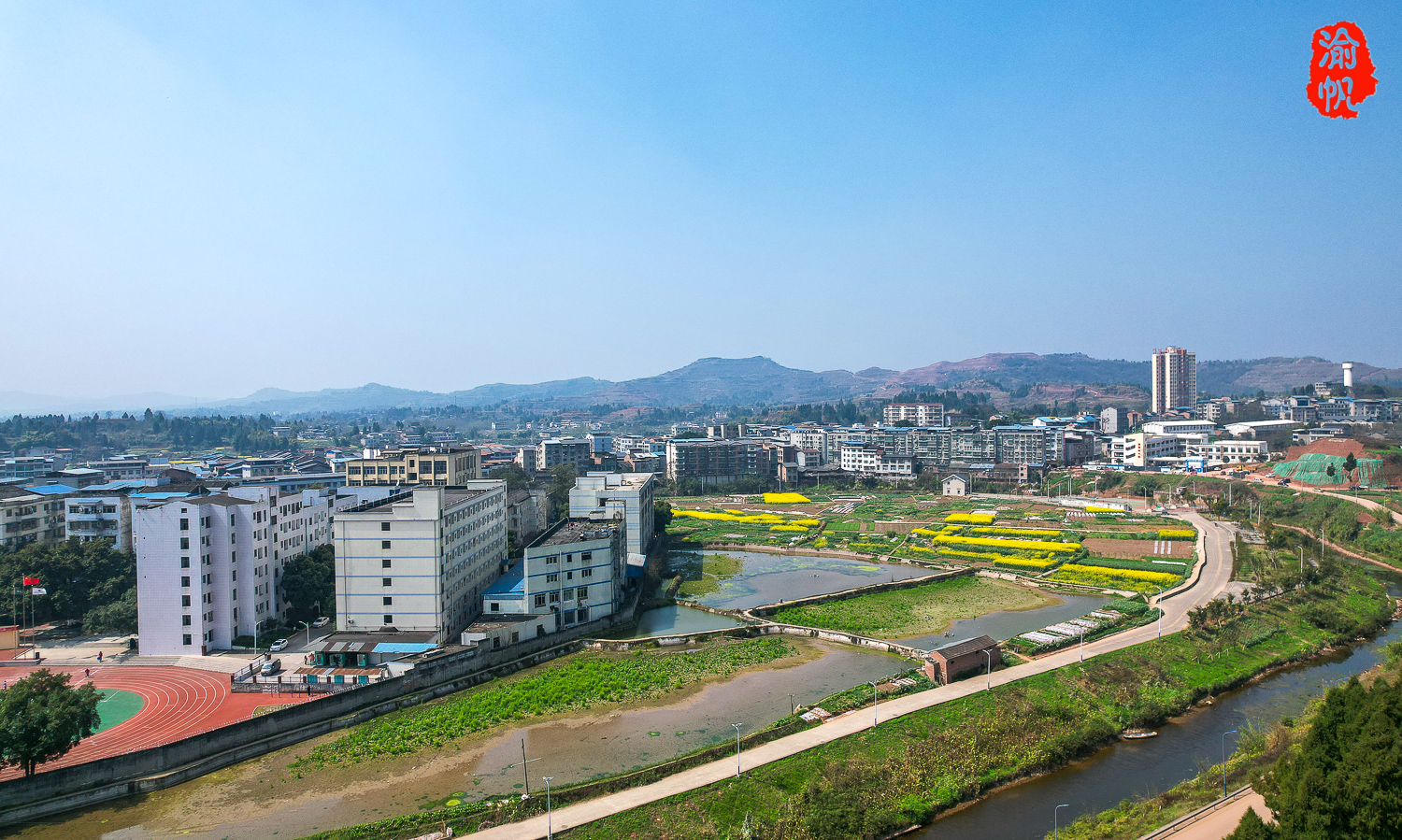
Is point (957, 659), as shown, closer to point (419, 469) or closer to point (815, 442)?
point (419, 469)

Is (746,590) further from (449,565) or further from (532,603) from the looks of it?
(449,565)

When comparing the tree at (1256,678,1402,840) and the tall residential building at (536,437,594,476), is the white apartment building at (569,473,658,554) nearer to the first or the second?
the tree at (1256,678,1402,840)

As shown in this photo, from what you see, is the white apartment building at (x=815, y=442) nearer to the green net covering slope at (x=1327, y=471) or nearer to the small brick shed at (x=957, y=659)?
the green net covering slope at (x=1327, y=471)

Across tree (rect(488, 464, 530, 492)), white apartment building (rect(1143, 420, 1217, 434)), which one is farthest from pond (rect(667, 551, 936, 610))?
white apartment building (rect(1143, 420, 1217, 434))

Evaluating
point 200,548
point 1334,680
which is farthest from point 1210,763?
point 200,548

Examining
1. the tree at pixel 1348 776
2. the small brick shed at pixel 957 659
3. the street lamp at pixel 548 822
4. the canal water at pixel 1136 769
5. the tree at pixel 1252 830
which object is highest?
the tree at pixel 1348 776

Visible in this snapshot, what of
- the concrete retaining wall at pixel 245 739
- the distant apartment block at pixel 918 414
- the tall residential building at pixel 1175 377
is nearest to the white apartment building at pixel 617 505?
the concrete retaining wall at pixel 245 739
